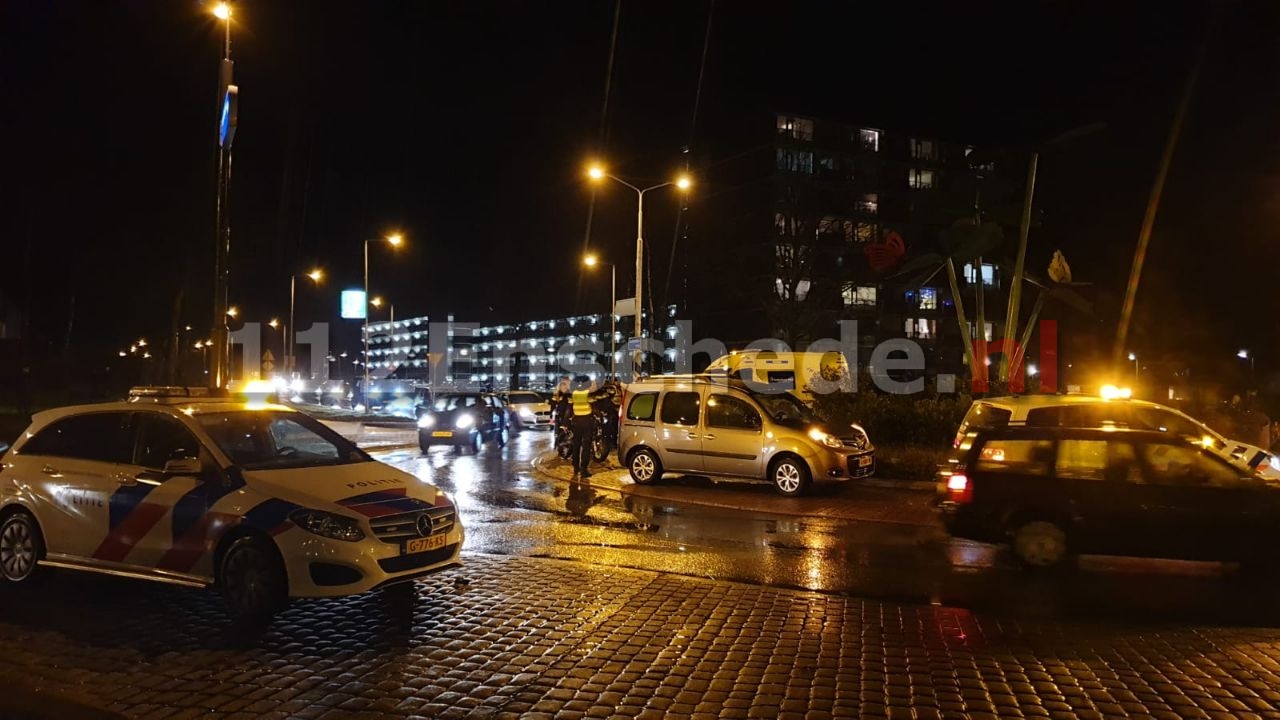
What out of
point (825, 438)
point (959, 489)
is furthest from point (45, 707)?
point (825, 438)

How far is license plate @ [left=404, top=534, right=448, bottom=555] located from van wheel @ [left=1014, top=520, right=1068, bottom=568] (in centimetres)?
Answer: 550

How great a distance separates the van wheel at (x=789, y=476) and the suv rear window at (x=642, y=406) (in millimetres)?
2415

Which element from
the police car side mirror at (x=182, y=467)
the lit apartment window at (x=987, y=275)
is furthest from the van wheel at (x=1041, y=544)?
the lit apartment window at (x=987, y=275)

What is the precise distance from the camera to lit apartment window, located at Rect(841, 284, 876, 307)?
59219 mm

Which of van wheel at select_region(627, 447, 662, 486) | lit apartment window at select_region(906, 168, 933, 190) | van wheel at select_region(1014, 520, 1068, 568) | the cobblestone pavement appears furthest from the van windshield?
lit apartment window at select_region(906, 168, 933, 190)

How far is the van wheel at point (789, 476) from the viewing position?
13844mm

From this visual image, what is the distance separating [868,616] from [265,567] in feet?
14.8

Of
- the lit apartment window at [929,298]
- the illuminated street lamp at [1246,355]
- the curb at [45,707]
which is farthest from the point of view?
the lit apartment window at [929,298]

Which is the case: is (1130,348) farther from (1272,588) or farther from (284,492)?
(284,492)

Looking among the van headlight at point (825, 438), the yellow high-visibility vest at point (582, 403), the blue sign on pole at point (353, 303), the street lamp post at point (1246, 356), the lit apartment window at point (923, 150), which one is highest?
the lit apartment window at point (923, 150)

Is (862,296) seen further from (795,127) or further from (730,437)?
(730,437)

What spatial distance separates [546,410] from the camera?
105 feet

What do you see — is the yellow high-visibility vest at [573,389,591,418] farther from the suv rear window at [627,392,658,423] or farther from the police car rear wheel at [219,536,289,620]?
the police car rear wheel at [219,536,289,620]

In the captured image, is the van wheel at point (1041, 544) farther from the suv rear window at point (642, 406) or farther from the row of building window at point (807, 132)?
the row of building window at point (807, 132)
